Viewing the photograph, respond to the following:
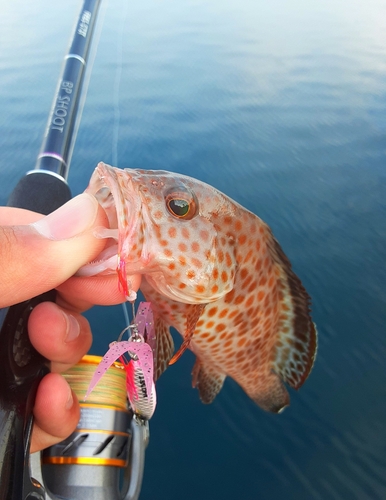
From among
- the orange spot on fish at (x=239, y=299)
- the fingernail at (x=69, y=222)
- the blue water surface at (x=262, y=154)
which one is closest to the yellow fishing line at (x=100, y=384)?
the orange spot on fish at (x=239, y=299)

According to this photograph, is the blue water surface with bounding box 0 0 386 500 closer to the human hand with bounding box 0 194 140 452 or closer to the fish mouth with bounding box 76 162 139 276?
the human hand with bounding box 0 194 140 452

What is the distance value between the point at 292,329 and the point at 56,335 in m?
1.12

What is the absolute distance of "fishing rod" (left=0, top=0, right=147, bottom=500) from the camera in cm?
125

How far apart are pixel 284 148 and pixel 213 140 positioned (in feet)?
2.68

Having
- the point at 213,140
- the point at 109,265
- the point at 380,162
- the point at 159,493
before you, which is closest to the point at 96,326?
the point at 159,493

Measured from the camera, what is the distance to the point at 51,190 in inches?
80.6

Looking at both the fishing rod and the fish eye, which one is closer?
the fishing rod

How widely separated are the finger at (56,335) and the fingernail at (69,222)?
19.0 inches

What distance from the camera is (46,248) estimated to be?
3.82ft

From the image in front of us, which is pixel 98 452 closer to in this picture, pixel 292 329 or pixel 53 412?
pixel 53 412

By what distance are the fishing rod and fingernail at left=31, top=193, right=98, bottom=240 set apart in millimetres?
405

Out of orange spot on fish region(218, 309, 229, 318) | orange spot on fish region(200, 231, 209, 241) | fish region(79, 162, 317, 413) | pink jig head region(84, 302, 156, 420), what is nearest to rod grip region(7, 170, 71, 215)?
fish region(79, 162, 317, 413)

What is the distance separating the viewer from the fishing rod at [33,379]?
1.25m

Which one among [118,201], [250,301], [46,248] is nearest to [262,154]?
[250,301]
